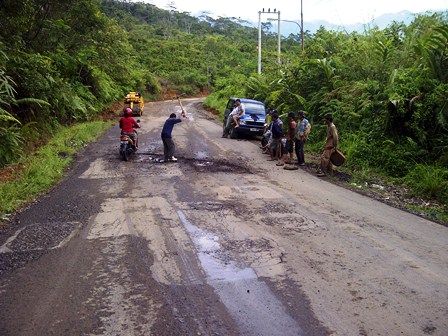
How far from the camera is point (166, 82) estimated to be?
2163 inches

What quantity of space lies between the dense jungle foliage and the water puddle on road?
6188 millimetres

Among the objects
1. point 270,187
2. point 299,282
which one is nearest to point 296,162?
point 270,187

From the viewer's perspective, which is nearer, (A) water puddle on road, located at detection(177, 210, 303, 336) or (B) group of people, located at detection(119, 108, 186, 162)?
(A) water puddle on road, located at detection(177, 210, 303, 336)

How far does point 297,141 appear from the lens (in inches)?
501

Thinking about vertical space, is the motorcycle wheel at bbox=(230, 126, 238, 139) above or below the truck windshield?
below

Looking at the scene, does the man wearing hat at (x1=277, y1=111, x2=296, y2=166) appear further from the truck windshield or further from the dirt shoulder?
the truck windshield

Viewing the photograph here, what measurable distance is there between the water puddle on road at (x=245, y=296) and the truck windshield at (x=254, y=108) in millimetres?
13971

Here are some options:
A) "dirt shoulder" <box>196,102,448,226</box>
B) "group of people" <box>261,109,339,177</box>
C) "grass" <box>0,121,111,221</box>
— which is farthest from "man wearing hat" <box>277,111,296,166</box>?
"grass" <box>0,121,111,221</box>

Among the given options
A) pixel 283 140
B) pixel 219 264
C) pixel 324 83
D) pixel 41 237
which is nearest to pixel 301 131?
pixel 283 140

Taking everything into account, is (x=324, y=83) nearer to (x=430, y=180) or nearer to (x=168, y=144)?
(x=168, y=144)

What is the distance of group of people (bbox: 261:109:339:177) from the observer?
11.1 m

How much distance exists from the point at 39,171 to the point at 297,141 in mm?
7501

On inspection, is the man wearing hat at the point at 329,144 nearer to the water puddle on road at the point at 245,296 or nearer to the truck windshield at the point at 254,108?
the water puddle on road at the point at 245,296

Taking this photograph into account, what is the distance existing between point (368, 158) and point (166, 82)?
150 feet
